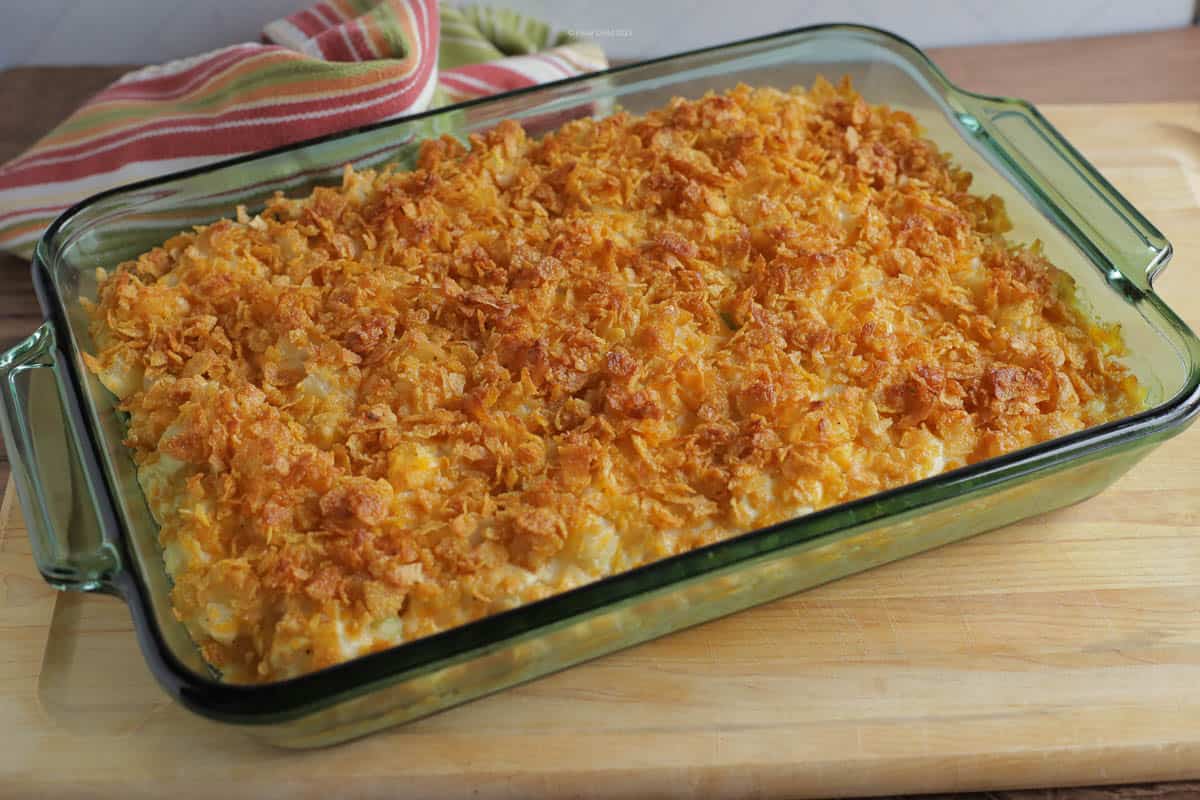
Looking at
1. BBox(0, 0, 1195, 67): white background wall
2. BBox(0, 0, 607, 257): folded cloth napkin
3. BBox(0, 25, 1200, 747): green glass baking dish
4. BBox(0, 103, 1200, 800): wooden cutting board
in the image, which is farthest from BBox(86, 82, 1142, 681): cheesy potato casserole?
BBox(0, 0, 1195, 67): white background wall

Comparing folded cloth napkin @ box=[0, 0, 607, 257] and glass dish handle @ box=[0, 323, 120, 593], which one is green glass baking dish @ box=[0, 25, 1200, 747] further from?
folded cloth napkin @ box=[0, 0, 607, 257]

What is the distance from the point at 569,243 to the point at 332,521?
25.4 inches

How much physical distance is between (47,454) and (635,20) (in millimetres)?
1790

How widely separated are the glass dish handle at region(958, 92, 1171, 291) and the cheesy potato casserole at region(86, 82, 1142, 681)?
85 millimetres

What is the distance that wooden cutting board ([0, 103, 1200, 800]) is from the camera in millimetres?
1625

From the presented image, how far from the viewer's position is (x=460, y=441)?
1746 millimetres

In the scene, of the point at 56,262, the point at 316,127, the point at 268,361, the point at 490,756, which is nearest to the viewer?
the point at 490,756

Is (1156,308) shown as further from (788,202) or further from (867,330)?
(788,202)

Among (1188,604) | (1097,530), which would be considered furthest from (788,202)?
(1188,604)

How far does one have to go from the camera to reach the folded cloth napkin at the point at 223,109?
2.36 metres

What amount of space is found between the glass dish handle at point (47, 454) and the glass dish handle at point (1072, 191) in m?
1.60

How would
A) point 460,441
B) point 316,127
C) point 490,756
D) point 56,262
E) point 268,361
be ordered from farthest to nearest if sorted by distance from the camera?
point 316,127
point 56,262
point 268,361
point 460,441
point 490,756

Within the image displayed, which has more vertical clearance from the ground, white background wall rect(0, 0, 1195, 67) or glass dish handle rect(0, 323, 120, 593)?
white background wall rect(0, 0, 1195, 67)

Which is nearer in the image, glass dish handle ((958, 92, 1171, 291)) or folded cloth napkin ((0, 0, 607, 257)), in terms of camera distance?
glass dish handle ((958, 92, 1171, 291))
